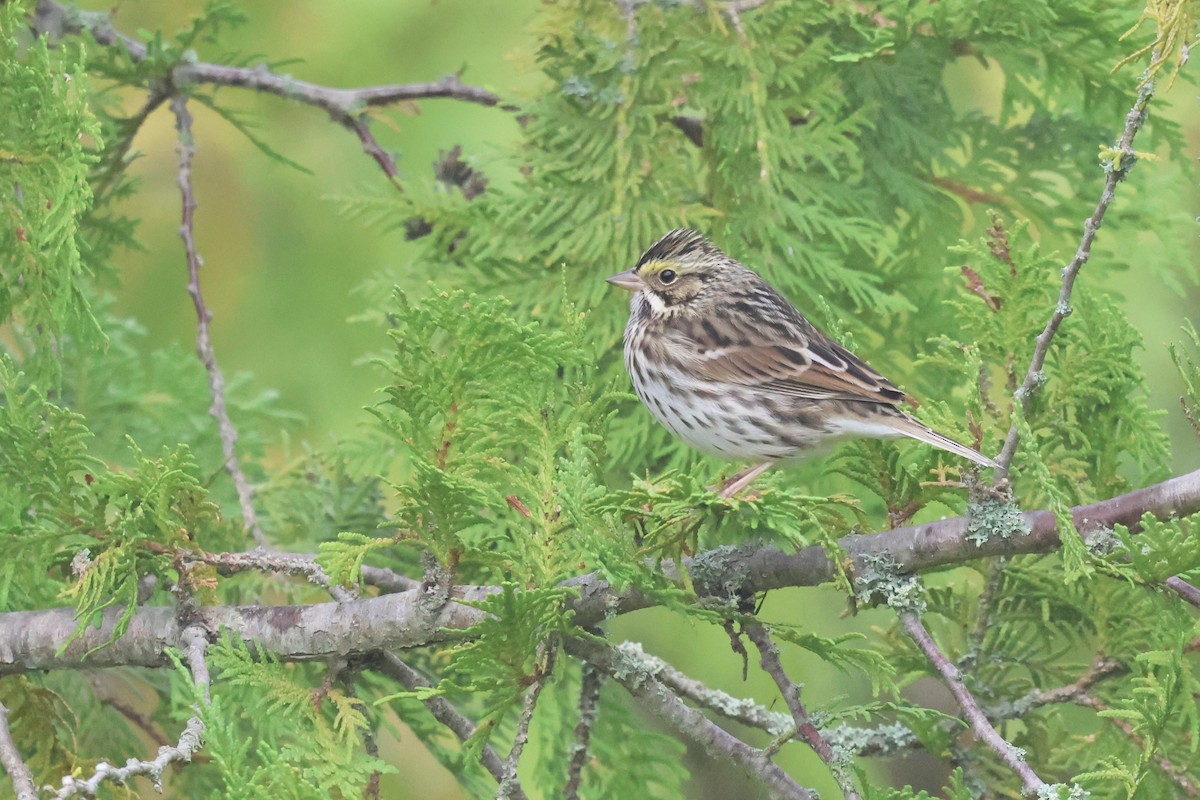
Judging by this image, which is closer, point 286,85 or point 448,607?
point 448,607

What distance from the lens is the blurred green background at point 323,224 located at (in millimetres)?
4230

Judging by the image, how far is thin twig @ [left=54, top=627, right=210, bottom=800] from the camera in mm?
1523

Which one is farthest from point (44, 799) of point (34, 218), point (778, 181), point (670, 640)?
point (670, 640)

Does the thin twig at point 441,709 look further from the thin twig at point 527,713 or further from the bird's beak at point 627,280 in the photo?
the bird's beak at point 627,280

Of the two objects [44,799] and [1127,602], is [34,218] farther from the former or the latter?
[1127,602]

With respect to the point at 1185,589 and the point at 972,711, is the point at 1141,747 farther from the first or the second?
the point at 972,711

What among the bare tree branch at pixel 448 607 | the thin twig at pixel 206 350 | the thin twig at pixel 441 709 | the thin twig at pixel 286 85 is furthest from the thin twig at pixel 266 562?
the thin twig at pixel 286 85

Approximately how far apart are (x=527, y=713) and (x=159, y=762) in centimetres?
51

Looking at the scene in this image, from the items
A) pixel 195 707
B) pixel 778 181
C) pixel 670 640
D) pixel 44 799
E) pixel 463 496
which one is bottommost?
pixel 670 640

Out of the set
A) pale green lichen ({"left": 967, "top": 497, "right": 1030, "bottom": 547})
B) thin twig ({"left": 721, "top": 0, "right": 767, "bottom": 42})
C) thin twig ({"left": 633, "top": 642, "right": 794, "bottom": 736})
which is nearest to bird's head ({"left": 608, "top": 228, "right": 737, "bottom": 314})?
thin twig ({"left": 721, "top": 0, "right": 767, "bottom": 42})

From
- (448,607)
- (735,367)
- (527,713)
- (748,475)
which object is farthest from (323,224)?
(527,713)

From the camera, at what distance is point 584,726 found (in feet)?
7.95

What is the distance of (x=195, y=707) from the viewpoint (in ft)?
5.63

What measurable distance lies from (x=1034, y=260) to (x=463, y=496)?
106cm
